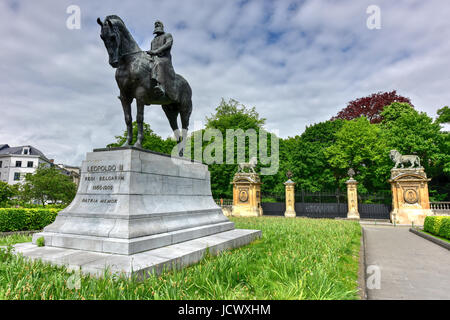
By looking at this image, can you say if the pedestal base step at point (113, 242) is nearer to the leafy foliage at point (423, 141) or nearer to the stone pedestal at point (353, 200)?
the stone pedestal at point (353, 200)

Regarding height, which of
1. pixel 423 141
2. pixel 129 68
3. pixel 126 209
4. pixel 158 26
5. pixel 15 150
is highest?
pixel 15 150

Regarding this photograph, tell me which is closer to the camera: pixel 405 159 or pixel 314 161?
pixel 405 159

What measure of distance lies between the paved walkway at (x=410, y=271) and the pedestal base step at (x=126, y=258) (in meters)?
3.40

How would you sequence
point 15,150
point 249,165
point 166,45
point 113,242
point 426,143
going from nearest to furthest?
point 113,242, point 166,45, point 426,143, point 249,165, point 15,150

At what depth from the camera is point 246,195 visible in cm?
2625

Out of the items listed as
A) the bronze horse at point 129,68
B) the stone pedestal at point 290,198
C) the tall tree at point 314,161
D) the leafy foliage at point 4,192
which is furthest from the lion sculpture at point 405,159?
the leafy foliage at point 4,192

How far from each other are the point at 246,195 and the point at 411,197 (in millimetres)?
14256

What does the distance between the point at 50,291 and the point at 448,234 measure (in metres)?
14.9

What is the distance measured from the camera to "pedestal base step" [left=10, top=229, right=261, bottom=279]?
4.01 meters

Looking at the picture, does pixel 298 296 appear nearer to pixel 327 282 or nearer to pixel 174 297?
pixel 327 282

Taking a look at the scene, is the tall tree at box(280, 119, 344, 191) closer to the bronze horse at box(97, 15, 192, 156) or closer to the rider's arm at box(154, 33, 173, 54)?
the bronze horse at box(97, 15, 192, 156)

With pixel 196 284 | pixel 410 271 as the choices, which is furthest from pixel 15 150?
pixel 410 271

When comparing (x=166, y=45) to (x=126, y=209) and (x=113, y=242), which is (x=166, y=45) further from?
(x=113, y=242)

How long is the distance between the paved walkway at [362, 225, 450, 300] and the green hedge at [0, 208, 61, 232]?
13.2 m
